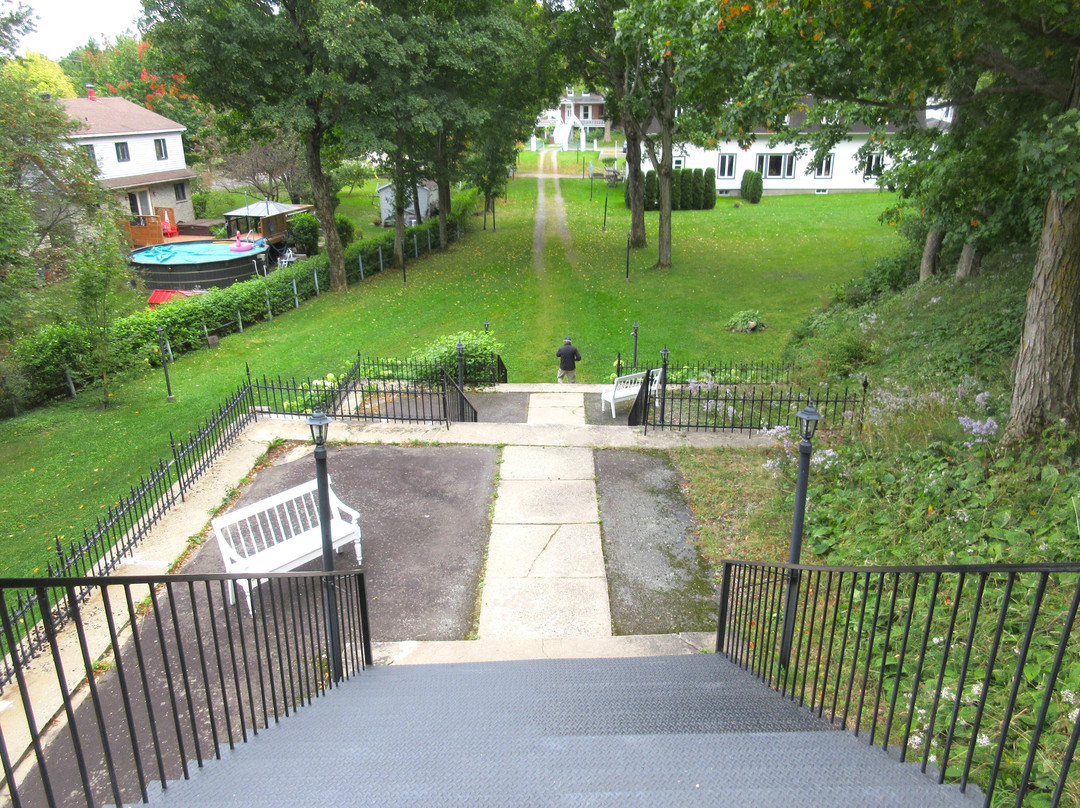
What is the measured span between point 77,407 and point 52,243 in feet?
34.4

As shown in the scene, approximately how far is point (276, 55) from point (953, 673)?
23.5 m

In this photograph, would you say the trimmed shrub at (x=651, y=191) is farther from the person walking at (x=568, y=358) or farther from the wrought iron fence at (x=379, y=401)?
the wrought iron fence at (x=379, y=401)

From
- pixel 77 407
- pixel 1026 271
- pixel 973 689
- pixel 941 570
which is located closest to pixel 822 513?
pixel 973 689

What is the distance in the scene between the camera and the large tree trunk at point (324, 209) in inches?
961

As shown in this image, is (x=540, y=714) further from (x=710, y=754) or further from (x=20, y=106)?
(x=20, y=106)

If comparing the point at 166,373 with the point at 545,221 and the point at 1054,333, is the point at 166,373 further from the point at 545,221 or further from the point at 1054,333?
the point at 545,221

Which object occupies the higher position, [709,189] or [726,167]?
[726,167]

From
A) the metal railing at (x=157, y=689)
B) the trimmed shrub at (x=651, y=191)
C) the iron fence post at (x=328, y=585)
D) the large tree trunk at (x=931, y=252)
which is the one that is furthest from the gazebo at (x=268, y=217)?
the iron fence post at (x=328, y=585)

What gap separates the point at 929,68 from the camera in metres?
9.80

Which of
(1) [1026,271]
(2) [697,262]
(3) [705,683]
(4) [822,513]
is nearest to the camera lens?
(3) [705,683]

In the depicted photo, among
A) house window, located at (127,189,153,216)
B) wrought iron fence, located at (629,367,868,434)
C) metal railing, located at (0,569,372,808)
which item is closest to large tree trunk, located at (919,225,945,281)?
wrought iron fence, located at (629,367,868,434)

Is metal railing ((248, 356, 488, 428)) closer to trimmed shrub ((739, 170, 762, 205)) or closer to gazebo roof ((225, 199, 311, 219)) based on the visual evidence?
gazebo roof ((225, 199, 311, 219))

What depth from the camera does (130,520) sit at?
8.68 meters

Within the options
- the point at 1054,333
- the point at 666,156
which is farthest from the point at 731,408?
the point at 666,156
